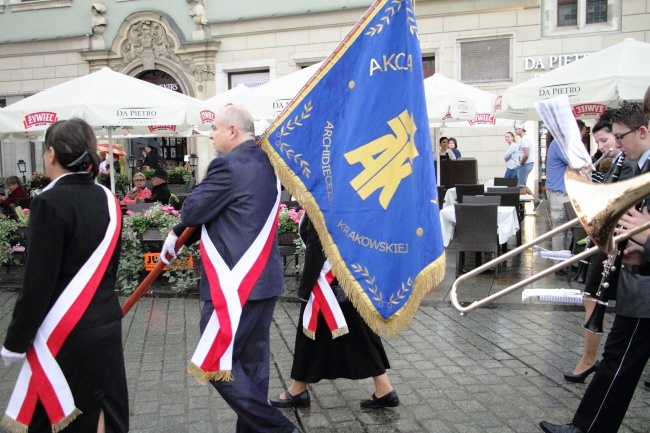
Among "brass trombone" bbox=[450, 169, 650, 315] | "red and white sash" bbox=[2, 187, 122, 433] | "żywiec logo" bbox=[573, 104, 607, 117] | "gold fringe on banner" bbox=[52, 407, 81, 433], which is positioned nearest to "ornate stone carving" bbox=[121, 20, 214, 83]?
"żywiec logo" bbox=[573, 104, 607, 117]

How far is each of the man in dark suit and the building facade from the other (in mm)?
16016

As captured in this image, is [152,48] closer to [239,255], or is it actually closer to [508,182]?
[508,182]

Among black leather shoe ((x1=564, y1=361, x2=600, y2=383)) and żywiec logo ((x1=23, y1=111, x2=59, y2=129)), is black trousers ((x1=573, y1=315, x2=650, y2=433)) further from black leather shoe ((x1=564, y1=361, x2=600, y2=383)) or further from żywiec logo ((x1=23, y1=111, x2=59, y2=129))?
żywiec logo ((x1=23, y1=111, x2=59, y2=129))

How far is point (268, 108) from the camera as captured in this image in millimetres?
A: 10781

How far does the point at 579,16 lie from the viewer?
19484 mm

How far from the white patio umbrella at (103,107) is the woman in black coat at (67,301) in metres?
6.94

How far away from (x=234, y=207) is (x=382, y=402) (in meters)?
1.79

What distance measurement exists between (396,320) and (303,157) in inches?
37.1

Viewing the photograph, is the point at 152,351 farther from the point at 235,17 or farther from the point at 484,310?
the point at 235,17

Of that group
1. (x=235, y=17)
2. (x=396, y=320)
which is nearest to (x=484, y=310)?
(x=396, y=320)

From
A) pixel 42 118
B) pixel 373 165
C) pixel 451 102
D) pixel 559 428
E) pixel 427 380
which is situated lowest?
pixel 427 380

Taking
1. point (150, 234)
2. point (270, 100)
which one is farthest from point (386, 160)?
point (270, 100)

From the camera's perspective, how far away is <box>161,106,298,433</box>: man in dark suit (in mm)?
3379

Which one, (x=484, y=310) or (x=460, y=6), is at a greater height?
(x=460, y=6)
